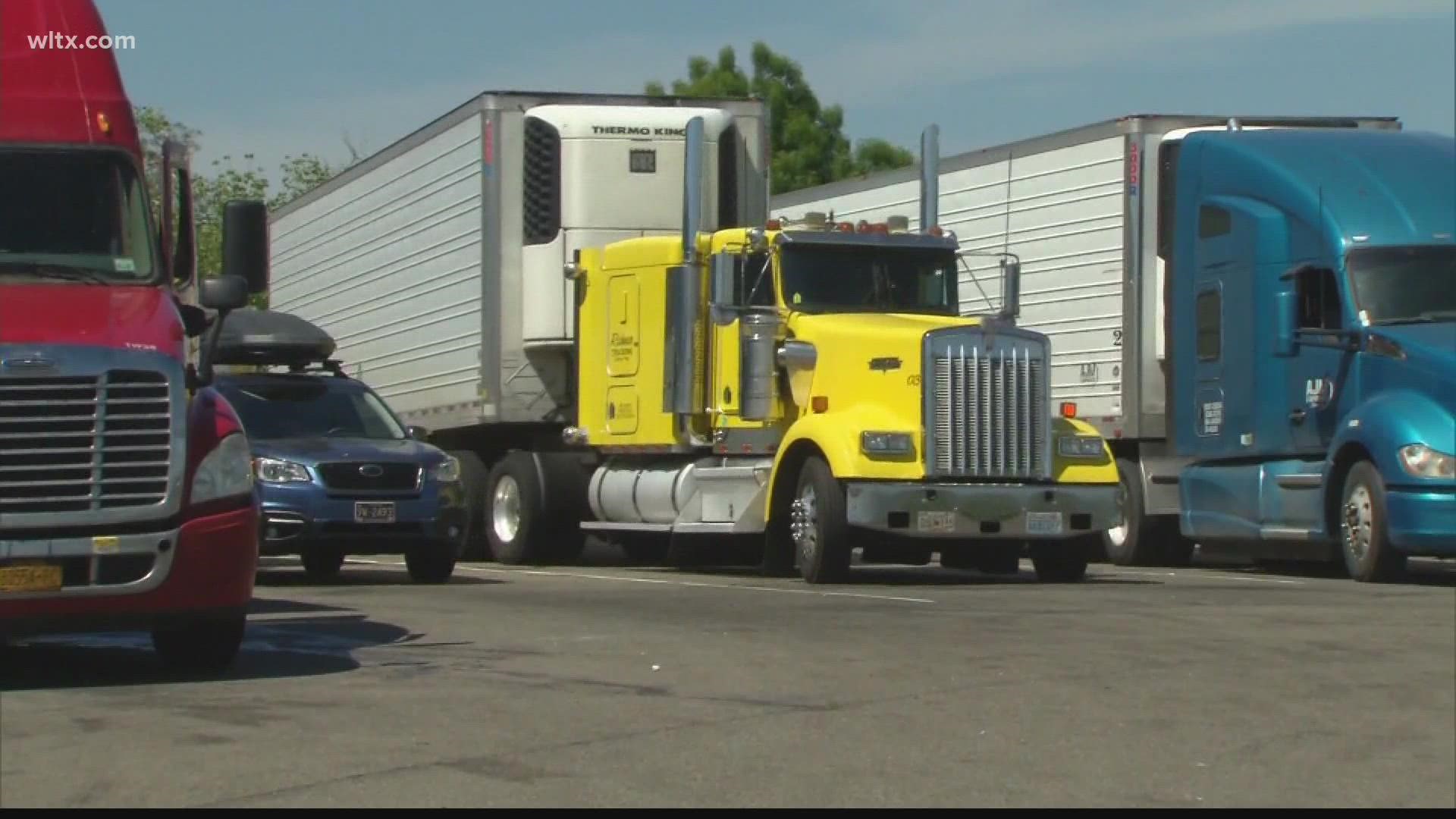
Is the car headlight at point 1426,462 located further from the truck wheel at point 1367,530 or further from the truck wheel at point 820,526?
the truck wheel at point 820,526

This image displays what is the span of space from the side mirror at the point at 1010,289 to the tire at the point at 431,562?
4782mm

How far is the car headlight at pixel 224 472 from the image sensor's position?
434 inches

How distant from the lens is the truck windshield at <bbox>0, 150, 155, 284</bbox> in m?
12.0

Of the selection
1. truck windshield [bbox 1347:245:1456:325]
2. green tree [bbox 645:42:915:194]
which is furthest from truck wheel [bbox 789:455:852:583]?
green tree [bbox 645:42:915:194]

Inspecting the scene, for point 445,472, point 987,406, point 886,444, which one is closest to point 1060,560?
point 987,406

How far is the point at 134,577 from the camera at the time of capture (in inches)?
424

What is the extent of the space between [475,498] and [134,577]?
520 inches

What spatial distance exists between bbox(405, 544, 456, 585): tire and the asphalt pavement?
3140 millimetres

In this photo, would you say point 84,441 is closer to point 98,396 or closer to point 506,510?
point 98,396

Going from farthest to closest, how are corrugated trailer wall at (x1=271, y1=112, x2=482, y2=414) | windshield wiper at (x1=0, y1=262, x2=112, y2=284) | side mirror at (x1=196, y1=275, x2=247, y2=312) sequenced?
corrugated trailer wall at (x1=271, y1=112, x2=482, y2=414) < side mirror at (x1=196, y1=275, x2=247, y2=312) < windshield wiper at (x1=0, y1=262, x2=112, y2=284)

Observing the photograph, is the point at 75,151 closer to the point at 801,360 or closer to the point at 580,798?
the point at 580,798

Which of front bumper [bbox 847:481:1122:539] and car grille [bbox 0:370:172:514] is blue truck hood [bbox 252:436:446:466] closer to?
front bumper [bbox 847:481:1122:539]

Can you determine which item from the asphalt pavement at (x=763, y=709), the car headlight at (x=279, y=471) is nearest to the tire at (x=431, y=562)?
the car headlight at (x=279, y=471)

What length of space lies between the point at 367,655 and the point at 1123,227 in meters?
11.9
